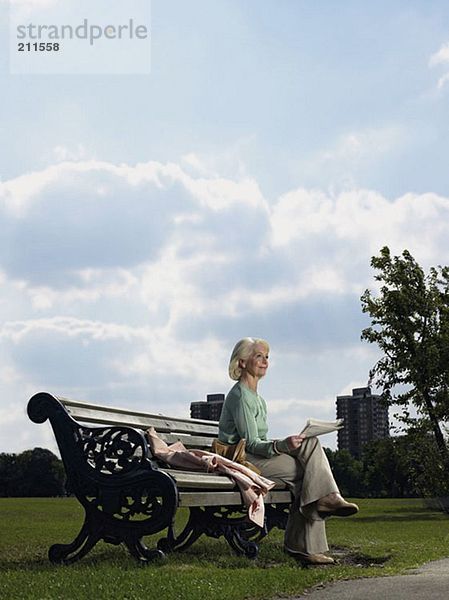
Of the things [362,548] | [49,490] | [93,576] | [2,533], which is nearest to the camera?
[93,576]

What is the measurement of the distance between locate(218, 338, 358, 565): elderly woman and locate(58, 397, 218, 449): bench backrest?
0.96m

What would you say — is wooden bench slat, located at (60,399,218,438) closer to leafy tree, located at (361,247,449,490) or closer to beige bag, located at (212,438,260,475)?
beige bag, located at (212,438,260,475)

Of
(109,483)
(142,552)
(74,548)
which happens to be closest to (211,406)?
(74,548)

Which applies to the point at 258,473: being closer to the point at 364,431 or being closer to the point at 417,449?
the point at 417,449

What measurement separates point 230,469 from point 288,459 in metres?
0.56

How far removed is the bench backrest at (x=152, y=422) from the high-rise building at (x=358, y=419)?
98.0 feet

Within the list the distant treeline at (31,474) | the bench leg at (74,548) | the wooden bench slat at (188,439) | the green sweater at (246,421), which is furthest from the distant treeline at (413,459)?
the bench leg at (74,548)


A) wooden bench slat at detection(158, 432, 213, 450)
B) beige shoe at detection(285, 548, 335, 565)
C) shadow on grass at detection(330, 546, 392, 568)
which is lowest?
shadow on grass at detection(330, 546, 392, 568)

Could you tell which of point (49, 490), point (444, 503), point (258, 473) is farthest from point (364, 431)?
point (258, 473)

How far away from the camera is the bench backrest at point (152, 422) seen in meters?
8.45

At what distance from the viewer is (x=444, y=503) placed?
22828 millimetres

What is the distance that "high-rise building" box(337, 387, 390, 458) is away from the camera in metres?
41.1

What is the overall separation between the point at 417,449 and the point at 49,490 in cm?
1359

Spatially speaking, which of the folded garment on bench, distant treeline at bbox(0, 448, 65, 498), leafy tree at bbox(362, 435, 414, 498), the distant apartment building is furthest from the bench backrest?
distant treeline at bbox(0, 448, 65, 498)
